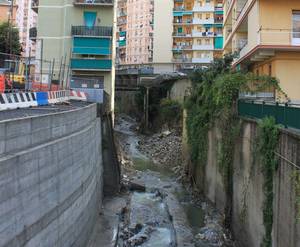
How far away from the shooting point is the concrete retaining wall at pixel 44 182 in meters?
10.9

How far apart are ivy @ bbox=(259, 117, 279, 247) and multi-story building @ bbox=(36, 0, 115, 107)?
1274 inches

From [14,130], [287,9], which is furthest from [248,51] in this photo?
[14,130]

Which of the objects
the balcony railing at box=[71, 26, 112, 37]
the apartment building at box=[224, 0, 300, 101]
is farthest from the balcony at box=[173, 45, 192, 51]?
the apartment building at box=[224, 0, 300, 101]

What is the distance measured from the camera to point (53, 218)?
14.0 meters

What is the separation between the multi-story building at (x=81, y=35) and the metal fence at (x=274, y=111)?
86.9 feet

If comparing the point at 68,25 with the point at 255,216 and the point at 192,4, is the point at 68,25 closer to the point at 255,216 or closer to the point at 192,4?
the point at 255,216

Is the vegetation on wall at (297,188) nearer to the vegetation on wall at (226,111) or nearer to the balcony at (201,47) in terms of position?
the vegetation on wall at (226,111)

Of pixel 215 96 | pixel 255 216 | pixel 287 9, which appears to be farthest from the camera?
pixel 287 9

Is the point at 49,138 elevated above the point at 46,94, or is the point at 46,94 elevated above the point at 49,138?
the point at 46,94

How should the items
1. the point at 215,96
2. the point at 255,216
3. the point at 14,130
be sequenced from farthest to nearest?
the point at 215,96 < the point at 255,216 < the point at 14,130

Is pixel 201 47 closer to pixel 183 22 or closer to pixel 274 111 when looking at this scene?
pixel 183 22

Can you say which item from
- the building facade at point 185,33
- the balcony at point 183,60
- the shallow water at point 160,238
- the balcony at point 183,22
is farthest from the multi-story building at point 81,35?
the balcony at point 183,22

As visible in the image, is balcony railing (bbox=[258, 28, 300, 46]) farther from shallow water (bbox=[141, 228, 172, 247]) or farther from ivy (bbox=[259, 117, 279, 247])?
ivy (bbox=[259, 117, 279, 247])

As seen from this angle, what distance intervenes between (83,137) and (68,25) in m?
29.6
